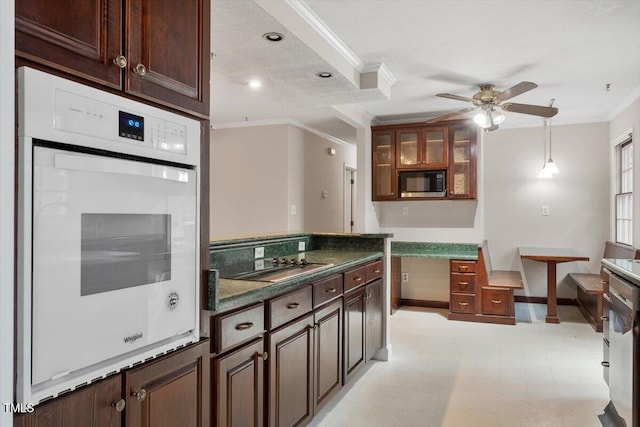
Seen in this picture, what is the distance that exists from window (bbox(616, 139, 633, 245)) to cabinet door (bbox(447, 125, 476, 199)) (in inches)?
63.2

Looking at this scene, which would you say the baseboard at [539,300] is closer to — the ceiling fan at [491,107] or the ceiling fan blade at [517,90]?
the ceiling fan at [491,107]

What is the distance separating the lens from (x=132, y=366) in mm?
1198

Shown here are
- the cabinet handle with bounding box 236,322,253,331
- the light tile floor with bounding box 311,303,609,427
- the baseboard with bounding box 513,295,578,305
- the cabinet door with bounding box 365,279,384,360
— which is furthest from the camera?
the baseboard with bounding box 513,295,578,305

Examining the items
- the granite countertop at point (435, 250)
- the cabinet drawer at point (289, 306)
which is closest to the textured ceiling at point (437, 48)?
the cabinet drawer at point (289, 306)

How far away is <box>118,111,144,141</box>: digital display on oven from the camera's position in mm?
1151

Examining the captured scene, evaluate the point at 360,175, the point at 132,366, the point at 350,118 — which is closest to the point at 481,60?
the point at 350,118

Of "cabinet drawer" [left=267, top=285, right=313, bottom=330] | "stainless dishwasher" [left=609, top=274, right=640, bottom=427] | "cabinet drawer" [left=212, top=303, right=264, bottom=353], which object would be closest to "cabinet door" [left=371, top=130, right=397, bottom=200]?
"stainless dishwasher" [left=609, top=274, right=640, bottom=427]

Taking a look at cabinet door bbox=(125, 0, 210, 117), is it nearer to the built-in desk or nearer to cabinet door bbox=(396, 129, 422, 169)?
cabinet door bbox=(396, 129, 422, 169)

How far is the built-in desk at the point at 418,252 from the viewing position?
5156 millimetres

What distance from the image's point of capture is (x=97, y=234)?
1069mm

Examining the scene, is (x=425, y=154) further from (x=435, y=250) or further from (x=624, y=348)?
(x=624, y=348)

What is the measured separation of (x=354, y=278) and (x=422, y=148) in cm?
274

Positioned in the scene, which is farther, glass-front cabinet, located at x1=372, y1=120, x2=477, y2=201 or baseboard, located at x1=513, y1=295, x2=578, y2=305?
baseboard, located at x1=513, y1=295, x2=578, y2=305

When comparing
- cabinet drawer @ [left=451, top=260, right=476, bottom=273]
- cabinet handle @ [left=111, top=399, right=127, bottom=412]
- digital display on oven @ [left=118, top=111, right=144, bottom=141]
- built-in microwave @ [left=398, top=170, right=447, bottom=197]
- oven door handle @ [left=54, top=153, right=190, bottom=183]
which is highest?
built-in microwave @ [left=398, top=170, right=447, bottom=197]
